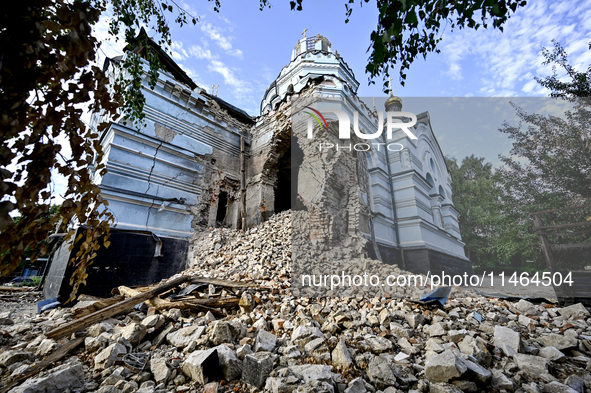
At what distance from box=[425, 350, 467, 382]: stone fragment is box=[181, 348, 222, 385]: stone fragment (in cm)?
179

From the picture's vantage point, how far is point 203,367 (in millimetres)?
1864

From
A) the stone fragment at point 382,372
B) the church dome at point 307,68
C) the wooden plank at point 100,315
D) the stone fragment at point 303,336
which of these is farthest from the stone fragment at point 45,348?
the church dome at point 307,68

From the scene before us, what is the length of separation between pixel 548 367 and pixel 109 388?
369 cm

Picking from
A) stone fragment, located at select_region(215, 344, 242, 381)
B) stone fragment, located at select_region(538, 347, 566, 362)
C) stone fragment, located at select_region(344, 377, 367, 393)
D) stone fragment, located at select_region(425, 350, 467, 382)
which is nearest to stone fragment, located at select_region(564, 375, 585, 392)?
stone fragment, located at select_region(538, 347, 566, 362)

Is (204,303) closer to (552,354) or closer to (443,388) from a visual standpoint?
(443,388)

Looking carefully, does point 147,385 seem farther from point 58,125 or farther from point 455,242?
point 455,242

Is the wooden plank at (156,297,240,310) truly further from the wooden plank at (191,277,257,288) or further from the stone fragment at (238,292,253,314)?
the wooden plank at (191,277,257,288)

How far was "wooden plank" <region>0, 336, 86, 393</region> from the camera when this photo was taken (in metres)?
1.79

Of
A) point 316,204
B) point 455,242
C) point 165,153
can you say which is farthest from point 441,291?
point 455,242

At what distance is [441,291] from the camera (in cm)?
409

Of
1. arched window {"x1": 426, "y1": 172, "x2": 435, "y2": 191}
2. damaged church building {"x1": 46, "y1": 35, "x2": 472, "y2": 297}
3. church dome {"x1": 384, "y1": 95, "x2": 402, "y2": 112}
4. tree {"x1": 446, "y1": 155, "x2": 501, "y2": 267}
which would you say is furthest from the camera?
church dome {"x1": 384, "y1": 95, "x2": 402, "y2": 112}

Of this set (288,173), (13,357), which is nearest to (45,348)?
(13,357)

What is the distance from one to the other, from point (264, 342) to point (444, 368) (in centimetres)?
161

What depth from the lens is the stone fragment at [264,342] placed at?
228 cm
